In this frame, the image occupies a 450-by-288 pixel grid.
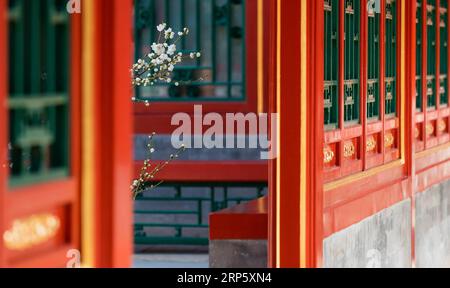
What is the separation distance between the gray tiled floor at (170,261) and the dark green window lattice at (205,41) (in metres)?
1.48

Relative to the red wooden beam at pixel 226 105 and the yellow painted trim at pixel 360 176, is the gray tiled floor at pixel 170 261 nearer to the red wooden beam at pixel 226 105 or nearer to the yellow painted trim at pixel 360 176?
the red wooden beam at pixel 226 105

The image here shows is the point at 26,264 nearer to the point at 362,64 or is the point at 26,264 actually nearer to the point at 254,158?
the point at 362,64

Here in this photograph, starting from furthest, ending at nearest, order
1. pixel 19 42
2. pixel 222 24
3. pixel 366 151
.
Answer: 1. pixel 222 24
2. pixel 366 151
3. pixel 19 42

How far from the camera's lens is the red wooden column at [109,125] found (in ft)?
11.7

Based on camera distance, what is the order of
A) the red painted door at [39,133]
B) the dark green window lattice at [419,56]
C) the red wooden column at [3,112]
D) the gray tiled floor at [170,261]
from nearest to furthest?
the red wooden column at [3,112] → the red painted door at [39,133] → the dark green window lattice at [419,56] → the gray tiled floor at [170,261]

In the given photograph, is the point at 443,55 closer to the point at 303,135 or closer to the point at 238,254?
the point at 238,254

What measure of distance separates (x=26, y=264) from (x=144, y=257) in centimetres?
743

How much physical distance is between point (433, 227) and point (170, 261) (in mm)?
2627

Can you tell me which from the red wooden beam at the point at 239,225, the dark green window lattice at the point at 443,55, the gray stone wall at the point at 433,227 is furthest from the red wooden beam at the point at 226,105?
the red wooden beam at the point at 239,225

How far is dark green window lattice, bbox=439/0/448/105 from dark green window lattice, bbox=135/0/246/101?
6.54ft

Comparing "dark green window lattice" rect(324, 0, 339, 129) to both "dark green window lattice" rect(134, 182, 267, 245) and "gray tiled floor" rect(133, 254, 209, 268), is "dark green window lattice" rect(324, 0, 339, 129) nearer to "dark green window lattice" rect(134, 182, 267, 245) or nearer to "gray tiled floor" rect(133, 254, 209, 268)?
"gray tiled floor" rect(133, 254, 209, 268)

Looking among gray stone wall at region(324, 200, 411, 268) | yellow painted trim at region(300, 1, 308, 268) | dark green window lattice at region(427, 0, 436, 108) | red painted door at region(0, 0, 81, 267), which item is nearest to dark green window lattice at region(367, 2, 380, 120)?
gray stone wall at region(324, 200, 411, 268)

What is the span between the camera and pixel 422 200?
8.30 metres

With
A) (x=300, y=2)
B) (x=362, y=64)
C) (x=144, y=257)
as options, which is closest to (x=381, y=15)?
(x=362, y=64)
